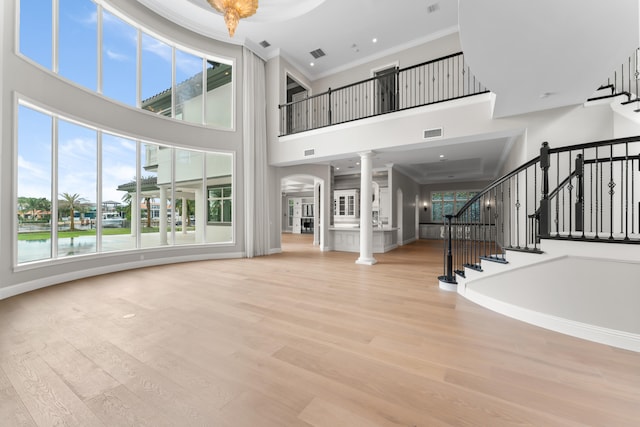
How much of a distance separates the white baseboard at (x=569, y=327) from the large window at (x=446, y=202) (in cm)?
1125

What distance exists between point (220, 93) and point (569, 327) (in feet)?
29.0

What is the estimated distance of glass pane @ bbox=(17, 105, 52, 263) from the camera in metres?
4.11

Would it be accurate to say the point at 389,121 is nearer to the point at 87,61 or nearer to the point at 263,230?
the point at 263,230

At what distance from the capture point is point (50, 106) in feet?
14.3

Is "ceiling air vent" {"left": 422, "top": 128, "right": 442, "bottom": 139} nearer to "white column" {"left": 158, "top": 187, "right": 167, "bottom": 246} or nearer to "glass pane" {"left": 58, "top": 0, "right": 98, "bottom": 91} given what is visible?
"white column" {"left": 158, "top": 187, "right": 167, "bottom": 246}

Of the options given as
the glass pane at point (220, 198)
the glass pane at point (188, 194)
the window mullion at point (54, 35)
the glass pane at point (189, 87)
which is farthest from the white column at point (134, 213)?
the window mullion at point (54, 35)

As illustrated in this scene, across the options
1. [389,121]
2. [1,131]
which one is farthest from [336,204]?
[1,131]

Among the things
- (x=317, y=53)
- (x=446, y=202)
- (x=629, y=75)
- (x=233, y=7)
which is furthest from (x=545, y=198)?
(x=446, y=202)

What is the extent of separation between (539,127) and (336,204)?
32.8ft

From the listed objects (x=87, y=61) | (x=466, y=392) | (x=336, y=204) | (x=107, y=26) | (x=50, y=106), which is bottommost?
(x=466, y=392)

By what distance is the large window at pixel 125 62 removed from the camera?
14.6 ft

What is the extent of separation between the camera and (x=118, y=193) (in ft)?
18.5

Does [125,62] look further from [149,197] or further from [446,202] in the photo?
[446,202]

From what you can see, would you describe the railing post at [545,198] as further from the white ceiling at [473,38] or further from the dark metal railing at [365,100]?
the dark metal railing at [365,100]
